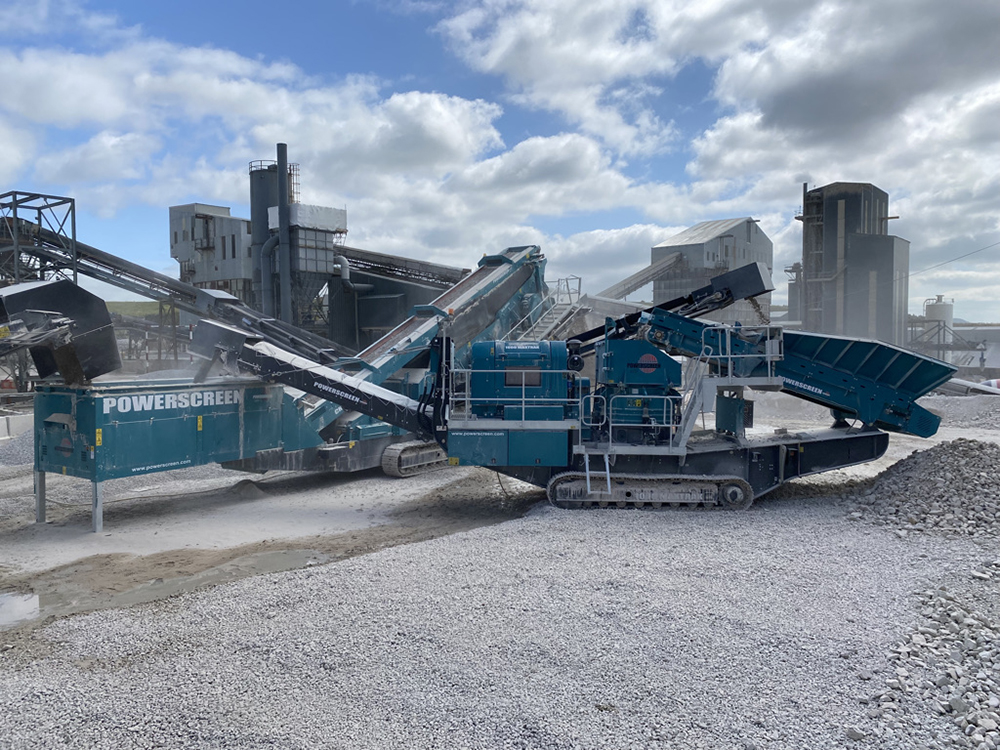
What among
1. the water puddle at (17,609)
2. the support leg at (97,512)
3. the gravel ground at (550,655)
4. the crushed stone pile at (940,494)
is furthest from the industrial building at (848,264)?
the water puddle at (17,609)

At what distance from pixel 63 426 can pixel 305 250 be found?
16.5 meters

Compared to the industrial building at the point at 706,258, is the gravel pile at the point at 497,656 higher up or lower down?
lower down

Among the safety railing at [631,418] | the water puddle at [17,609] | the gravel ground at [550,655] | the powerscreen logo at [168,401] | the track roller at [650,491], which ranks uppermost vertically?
the powerscreen logo at [168,401]

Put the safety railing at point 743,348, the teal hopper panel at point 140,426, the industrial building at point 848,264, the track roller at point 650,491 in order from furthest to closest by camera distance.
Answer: the industrial building at point 848,264
the safety railing at point 743,348
the track roller at point 650,491
the teal hopper panel at point 140,426

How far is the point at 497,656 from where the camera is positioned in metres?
5.32

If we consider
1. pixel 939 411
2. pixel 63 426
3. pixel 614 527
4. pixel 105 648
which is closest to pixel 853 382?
pixel 614 527

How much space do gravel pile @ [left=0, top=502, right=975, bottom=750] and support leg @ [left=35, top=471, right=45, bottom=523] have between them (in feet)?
16.4

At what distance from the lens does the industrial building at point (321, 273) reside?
25547mm

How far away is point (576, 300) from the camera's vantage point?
19.4 meters

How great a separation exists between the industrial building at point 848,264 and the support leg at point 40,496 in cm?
3478

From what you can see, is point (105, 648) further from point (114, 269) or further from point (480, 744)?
point (114, 269)

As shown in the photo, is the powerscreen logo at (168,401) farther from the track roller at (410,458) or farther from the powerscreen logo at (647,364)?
the powerscreen logo at (647,364)

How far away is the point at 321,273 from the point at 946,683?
78.8 feet

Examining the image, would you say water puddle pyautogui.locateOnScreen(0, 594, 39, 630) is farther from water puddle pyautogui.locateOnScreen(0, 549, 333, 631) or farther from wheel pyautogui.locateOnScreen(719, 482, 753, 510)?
wheel pyautogui.locateOnScreen(719, 482, 753, 510)
